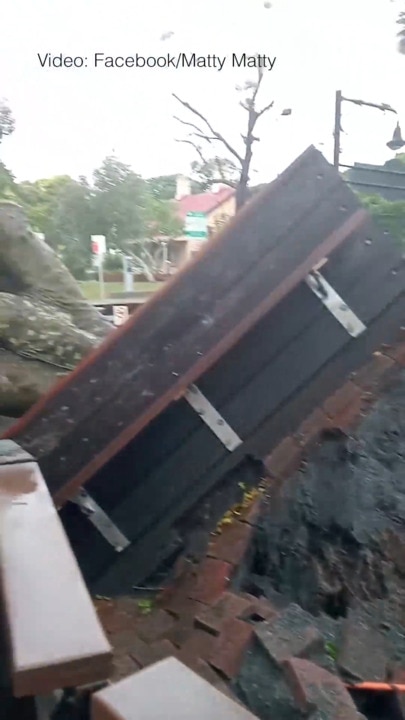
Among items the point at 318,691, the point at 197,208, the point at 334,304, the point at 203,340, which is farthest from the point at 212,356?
the point at 197,208

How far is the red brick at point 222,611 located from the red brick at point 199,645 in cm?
1

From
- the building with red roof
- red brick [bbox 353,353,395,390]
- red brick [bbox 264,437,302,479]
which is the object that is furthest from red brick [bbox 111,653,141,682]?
the building with red roof

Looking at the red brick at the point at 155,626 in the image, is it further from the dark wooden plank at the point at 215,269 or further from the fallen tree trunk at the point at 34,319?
the fallen tree trunk at the point at 34,319

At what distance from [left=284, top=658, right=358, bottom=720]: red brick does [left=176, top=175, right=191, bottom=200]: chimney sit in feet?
5.99

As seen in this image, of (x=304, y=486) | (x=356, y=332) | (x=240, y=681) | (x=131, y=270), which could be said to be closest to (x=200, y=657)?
(x=240, y=681)

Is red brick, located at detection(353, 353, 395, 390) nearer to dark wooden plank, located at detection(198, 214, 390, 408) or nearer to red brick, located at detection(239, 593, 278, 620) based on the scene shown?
dark wooden plank, located at detection(198, 214, 390, 408)

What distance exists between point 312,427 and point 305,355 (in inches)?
7.8

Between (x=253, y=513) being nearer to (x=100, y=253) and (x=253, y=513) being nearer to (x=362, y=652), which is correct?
(x=362, y=652)

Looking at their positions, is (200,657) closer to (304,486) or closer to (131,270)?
(304,486)

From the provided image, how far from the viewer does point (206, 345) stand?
1.43 metres

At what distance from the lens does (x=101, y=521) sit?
154cm

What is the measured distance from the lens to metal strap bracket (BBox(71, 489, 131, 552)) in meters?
1.50

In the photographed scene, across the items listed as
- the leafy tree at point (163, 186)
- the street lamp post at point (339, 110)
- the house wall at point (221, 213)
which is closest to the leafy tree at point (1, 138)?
the leafy tree at point (163, 186)

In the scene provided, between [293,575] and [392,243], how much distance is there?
2.50 feet
